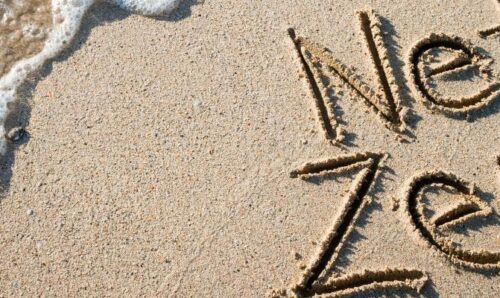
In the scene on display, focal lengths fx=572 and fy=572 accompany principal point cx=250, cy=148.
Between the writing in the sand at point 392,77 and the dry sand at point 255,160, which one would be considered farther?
the writing in the sand at point 392,77

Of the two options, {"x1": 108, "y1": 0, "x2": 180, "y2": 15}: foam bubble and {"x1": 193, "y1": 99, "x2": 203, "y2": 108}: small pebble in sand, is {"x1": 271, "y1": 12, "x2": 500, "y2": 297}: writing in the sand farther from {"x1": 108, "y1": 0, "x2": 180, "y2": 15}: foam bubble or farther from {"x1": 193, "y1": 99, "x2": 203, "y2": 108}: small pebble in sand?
{"x1": 108, "y1": 0, "x2": 180, "y2": 15}: foam bubble

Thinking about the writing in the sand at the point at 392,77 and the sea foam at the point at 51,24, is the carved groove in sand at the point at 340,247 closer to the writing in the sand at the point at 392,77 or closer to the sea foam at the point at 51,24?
the writing in the sand at the point at 392,77

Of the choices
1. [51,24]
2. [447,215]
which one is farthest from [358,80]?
[51,24]

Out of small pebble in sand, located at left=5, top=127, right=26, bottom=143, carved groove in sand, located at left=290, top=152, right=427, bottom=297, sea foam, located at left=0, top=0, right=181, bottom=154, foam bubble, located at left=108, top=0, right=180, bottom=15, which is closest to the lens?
carved groove in sand, located at left=290, top=152, right=427, bottom=297

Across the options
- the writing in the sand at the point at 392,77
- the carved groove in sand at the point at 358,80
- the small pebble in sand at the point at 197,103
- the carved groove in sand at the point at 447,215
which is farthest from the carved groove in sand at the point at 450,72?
the small pebble in sand at the point at 197,103

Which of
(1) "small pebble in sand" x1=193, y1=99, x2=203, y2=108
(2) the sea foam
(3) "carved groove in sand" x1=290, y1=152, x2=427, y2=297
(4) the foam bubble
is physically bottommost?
(3) "carved groove in sand" x1=290, y1=152, x2=427, y2=297

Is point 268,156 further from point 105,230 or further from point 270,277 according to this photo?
point 105,230

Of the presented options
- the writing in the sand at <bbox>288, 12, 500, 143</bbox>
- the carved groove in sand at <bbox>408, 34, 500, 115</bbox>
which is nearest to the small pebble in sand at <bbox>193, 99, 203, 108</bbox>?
the writing in the sand at <bbox>288, 12, 500, 143</bbox>
